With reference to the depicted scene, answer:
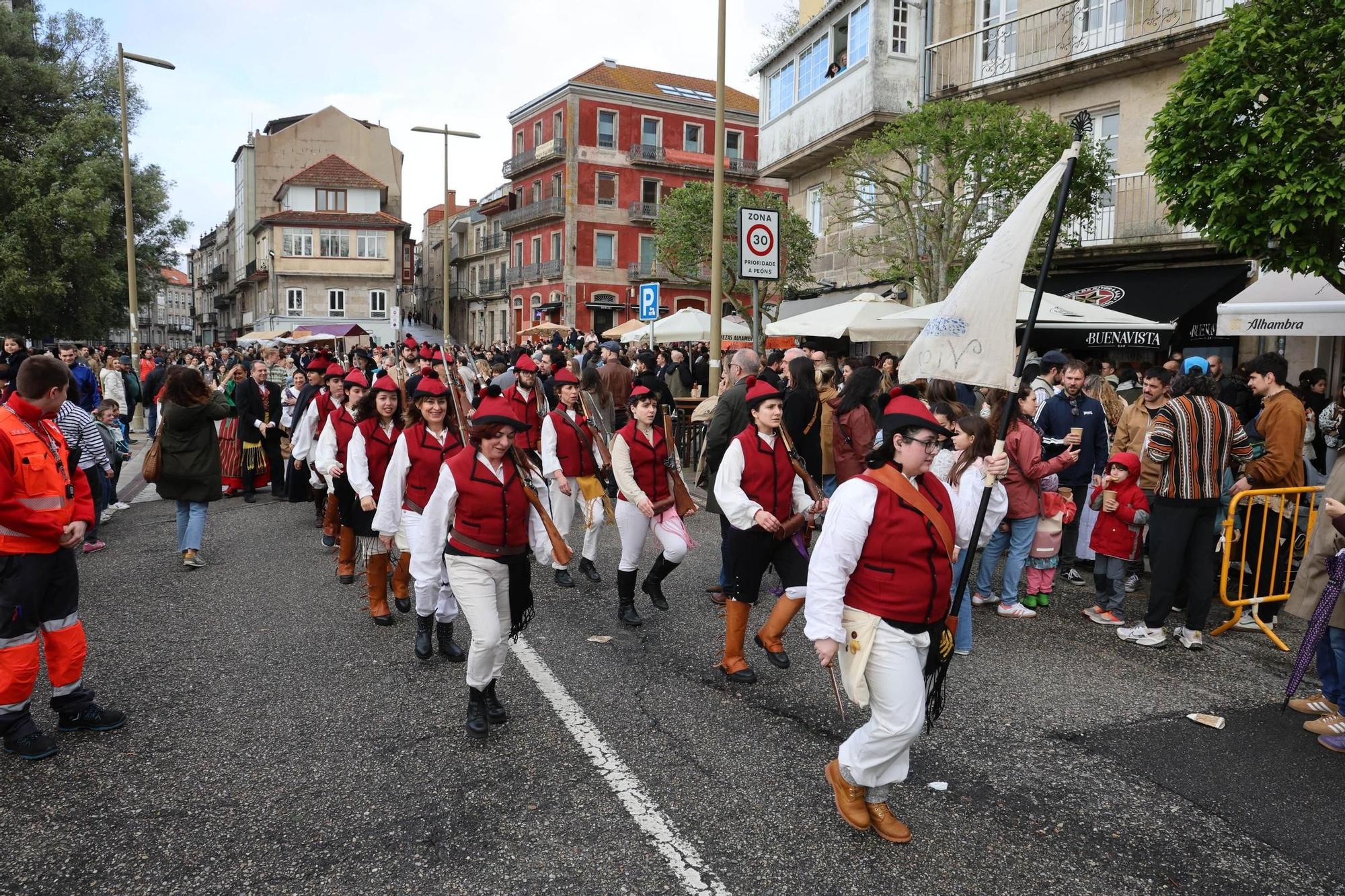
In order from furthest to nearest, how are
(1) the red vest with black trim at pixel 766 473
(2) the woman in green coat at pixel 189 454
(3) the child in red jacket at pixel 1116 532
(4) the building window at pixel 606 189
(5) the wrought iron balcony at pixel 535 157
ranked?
(4) the building window at pixel 606 189
(5) the wrought iron balcony at pixel 535 157
(2) the woman in green coat at pixel 189 454
(3) the child in red jacket at pixel 1116 532
(1) the red vest with black trim at pixel 766 473

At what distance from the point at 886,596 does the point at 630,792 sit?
1464mm

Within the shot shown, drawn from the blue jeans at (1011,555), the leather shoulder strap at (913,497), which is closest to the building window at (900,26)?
the blue jeans at (1011,555)

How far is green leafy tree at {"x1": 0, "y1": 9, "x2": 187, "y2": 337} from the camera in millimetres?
26578

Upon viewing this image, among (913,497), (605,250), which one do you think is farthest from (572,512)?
(605,250)

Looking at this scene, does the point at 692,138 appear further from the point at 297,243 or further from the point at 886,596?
the point at 886,596

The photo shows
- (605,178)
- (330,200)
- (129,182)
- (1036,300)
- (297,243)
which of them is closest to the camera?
(1036,300)

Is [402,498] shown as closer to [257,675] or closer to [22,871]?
[257,675]

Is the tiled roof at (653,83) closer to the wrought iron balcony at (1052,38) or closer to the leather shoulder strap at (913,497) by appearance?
the wrought iron balcony at (1052,38)

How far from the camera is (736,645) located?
5508mm

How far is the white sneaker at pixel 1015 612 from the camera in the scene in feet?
23.2

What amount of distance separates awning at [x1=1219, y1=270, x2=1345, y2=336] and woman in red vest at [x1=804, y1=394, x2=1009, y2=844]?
375 inches

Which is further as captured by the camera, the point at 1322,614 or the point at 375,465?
the point at 375,465

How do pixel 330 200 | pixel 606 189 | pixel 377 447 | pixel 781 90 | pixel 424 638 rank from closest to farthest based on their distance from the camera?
1. pixel 424 638
2. pixel 377 447
3. pixel 781 90
4. pixel 606 189
5. pixel 330 200

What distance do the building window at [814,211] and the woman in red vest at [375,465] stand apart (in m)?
18.9
